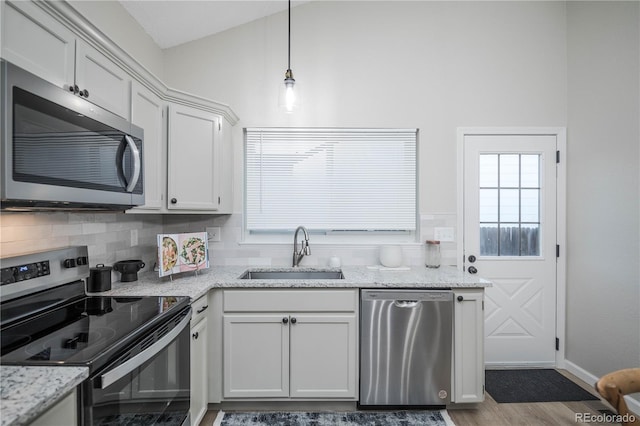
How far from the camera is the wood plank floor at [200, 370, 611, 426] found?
6.77 ft

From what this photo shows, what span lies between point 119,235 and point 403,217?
219cm

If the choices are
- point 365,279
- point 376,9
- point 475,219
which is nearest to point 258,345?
point 365,279

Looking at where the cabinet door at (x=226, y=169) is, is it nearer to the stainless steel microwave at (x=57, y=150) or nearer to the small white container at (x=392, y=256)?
the stainless steel microwave at (x=57, y=150)

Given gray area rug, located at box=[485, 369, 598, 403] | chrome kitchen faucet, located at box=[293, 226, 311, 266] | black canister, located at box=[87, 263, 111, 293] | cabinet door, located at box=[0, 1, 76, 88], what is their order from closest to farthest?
1. cabinet door, located at box=[0, 1, 76, 88]
2. black canister, located at box=[87, 263, 111, 293]
3. gray area rug, located at box=[485, 369, 598, 403]
4. chrome kitchen faucet, located at box=[293, 226, 311, 266]

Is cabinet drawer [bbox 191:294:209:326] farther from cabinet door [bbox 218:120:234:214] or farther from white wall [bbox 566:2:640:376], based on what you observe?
white wall [bbox 566:2:640:376]

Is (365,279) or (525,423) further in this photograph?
(365,279)

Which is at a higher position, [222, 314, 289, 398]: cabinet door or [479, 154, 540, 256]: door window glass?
[479, 154, 540, 256]: door window glass

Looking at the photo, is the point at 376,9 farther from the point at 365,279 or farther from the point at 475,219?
the point at 365,279

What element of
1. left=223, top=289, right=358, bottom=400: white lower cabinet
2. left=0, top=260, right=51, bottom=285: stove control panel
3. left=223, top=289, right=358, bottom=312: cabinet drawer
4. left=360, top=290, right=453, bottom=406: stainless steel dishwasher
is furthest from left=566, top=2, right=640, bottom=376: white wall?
left=0, top=260, right=51, bottom=285: stove control panel

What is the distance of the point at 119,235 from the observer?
7.16ft

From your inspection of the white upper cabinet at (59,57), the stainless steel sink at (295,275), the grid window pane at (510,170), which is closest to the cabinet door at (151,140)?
the white upper cabinet at (59,57)

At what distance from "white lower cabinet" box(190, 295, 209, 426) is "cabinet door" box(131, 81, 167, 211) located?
735 millimetres

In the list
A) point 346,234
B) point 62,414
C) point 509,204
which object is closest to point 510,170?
point 509,204

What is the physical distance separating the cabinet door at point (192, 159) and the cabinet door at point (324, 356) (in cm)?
110
